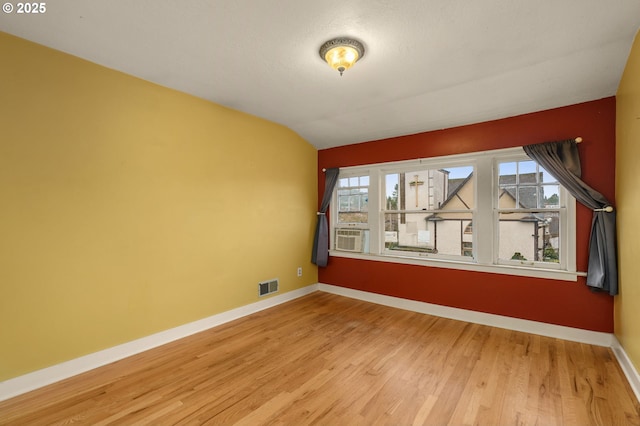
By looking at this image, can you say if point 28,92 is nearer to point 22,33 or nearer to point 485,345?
point 22,33

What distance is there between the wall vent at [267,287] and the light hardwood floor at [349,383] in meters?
0.71

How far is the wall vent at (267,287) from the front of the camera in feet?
12.3

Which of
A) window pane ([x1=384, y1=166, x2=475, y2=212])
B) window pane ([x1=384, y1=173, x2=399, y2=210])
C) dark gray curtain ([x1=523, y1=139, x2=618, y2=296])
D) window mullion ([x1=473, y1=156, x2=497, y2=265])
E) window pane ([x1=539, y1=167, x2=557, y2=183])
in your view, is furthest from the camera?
window pane ([x1=384, y1=173, x2=399, y2=210])

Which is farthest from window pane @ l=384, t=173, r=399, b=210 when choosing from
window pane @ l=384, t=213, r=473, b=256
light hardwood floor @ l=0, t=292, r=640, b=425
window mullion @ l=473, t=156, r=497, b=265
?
light hardwood floor @ l=0, t=292, r=640, b=425

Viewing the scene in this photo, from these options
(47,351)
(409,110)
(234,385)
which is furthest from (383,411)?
(409,110)

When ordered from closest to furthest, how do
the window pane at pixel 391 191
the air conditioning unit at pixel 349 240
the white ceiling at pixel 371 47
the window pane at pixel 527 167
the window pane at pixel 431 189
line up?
the white ceiling at pixel 371 47
the window pane at pixel 527 167
the window pane at pixel 431 189
the window pane at pixel 391 191
the air conditioning unit at pixel 349 240

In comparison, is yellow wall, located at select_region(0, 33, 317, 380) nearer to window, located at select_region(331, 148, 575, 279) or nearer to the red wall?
window, located at select_region(331, 148, 575, 279)

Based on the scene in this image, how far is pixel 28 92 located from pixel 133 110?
Result: 27.1 inches

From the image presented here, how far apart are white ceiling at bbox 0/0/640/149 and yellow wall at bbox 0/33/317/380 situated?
28 cm

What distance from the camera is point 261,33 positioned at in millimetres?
1997

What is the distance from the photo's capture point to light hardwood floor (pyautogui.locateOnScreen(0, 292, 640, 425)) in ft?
5.82

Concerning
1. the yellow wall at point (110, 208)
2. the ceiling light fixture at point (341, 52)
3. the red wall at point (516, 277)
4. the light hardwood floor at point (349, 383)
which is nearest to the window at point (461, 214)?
the red wall at point (516, 277)

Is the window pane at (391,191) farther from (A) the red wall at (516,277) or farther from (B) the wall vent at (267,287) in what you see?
(B) the wall vent at (267,287)

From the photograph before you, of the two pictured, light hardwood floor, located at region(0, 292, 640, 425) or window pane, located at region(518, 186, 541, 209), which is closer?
light hardwood floor, located at region(0, 292, 640, 425)
